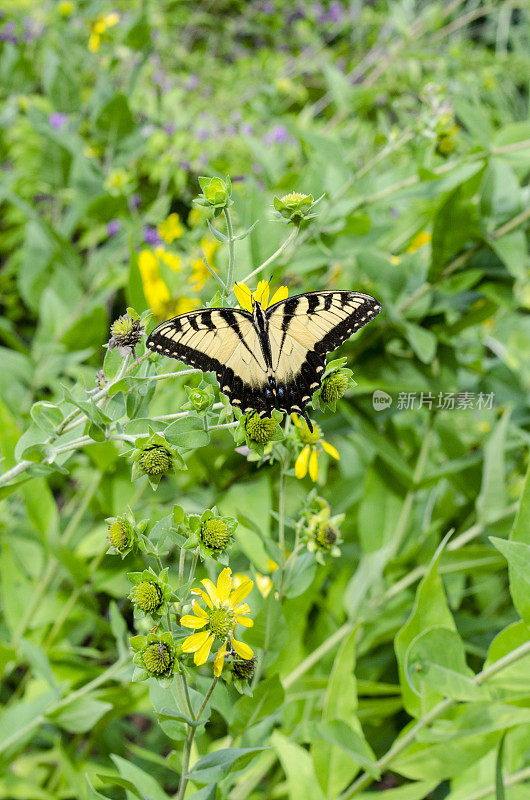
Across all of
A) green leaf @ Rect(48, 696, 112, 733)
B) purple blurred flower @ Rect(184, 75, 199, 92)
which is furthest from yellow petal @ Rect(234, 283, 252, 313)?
purple blurred flower @ Rect(184, 75, 199, 92)

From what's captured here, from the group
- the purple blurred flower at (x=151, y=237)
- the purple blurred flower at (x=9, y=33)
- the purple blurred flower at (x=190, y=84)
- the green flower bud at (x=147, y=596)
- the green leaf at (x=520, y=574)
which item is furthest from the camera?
the purple blurred flower at (x=190, y=84)

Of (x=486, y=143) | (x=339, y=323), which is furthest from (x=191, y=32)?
(x=339, y=323)

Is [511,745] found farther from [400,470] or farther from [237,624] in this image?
[237,624]

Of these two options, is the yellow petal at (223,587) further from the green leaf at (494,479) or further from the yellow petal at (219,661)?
the green leaf at (494,479)

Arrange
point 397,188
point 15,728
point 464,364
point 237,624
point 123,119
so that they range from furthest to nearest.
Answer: point 123,119
point 464,364
point 397,188
point 15,728
point 237,624

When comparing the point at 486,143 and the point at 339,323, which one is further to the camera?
the point at 486,143

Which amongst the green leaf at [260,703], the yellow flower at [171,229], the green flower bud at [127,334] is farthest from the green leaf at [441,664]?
the yellow flower at [171,229]

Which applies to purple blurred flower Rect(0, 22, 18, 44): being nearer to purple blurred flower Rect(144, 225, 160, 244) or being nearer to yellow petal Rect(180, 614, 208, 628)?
purple blurred flower Rect(144, 225, 160, 244)
